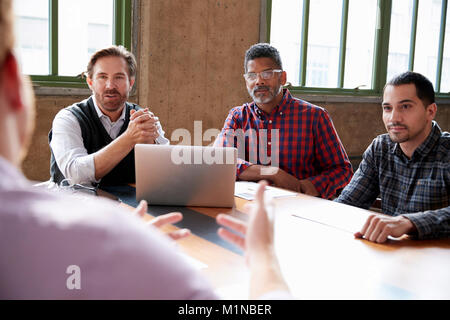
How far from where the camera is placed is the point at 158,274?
48 cm

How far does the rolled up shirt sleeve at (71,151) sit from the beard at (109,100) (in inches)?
7.2

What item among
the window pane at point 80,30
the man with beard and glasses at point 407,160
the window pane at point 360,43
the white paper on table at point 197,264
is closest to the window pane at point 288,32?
the window pane at point 360,43

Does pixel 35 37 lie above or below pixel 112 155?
above

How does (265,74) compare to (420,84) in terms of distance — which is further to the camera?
(265,74)

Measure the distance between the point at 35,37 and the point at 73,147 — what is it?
174 centimetres

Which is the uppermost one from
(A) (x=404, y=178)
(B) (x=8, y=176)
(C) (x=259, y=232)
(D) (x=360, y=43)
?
(D) (x=360, y=43)

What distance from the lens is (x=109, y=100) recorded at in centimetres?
255

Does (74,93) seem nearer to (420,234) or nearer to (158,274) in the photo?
(420,234)

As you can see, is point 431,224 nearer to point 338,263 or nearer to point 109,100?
point 338,263

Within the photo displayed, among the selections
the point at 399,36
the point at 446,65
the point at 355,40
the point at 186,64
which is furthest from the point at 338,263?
the point at 446,65

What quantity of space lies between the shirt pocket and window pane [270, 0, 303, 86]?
3.01 m

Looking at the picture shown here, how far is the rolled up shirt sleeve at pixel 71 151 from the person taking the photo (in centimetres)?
223

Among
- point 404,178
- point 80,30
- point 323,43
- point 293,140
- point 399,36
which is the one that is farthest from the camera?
point 399,36

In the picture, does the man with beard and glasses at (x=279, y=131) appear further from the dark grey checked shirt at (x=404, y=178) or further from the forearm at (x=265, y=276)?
the forearm at (x=265, y=276)
